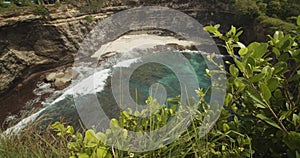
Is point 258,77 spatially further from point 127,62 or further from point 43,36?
point 43,36

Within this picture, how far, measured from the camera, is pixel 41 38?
12.3m

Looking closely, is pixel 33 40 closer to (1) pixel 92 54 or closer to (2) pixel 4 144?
(1) pixel 92 54

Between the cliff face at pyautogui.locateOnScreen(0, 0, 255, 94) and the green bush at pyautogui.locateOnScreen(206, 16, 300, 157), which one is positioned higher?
the green bush at pyautogui.locateOnScreen(206, 16, 300, 157)

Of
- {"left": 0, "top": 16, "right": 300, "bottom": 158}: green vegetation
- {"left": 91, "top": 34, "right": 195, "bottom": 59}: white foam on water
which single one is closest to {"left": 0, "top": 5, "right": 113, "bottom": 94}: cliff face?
{"left": 91, "top": 34, "right": 195, "bottom": 59}: white foam on water

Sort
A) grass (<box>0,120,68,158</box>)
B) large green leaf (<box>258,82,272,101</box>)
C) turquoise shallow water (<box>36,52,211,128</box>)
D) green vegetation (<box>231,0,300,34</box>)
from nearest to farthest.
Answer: large green leaf (<box>258,82,272,101</box>) → grass (<box>0,120,68,158</box>) → turquoise shallow water (<box>36,52,211,128</box>) → green vegetation (<box>231,0,300,34</box>)

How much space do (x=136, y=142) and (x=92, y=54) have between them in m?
13.3

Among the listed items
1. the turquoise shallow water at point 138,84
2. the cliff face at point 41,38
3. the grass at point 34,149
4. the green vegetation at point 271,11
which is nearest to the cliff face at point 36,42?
the cliff face at point 41,38

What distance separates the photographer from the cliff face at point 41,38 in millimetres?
10656

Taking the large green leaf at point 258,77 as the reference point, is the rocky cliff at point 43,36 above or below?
below

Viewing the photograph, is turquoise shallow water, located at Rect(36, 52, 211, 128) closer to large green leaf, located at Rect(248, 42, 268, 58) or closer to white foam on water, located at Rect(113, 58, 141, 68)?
white foam on water, located at Rect(113, 58, 141, 68)

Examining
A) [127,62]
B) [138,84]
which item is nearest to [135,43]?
[127,62]

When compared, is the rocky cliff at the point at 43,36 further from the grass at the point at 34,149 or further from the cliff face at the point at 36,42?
the grass at the point at 34,149

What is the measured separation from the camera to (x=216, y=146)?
833 mm

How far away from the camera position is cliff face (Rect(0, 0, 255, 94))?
10656mm
